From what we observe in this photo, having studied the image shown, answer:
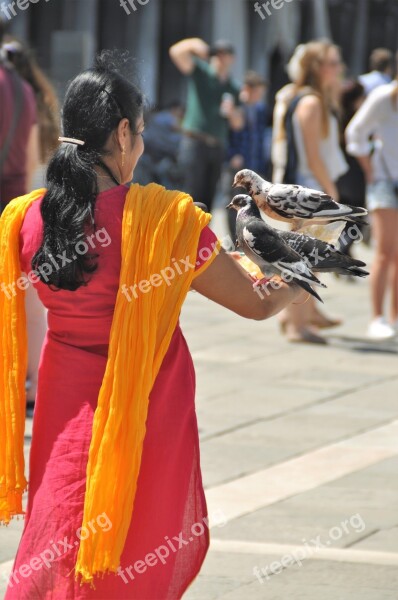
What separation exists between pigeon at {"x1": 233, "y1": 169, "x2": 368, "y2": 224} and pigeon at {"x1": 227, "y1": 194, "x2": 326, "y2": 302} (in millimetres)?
65

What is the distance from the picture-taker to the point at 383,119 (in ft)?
31.2

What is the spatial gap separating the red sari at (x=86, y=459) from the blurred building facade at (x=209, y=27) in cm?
1678

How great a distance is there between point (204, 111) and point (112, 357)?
9863 millimetres

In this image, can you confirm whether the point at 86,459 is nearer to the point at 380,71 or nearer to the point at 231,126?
the point at 380,71

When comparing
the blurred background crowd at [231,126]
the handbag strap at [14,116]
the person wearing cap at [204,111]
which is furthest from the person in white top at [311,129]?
the person wearing cap at [204,111]

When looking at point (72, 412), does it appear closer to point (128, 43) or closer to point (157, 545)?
point (157, 545)

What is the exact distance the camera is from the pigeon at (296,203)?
3.41 meters

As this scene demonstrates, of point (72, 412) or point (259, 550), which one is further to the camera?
point (259, 550)

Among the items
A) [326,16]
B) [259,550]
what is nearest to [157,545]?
[259,550]

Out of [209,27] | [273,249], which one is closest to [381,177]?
[273,249]

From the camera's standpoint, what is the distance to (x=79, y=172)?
132 inches

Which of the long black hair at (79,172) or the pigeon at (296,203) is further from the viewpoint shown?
the pigeon at (296,203)

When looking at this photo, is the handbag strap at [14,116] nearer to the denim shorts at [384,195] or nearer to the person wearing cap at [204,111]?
the denim shorts at [384,195]

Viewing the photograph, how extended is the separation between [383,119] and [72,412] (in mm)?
6488
